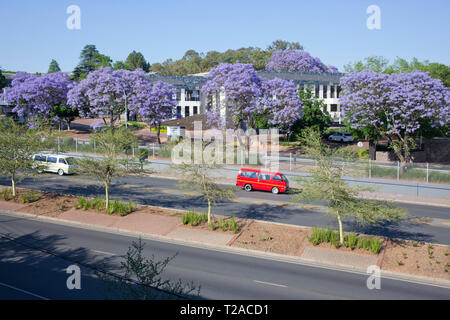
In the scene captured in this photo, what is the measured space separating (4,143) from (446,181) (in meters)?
32.3

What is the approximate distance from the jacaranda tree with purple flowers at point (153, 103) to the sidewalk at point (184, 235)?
24164mm

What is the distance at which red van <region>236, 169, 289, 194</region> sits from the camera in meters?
30.2

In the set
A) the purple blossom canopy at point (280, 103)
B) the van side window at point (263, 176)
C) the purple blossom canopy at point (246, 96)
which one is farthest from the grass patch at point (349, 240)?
the purple blossom canopy at point (280, 103)

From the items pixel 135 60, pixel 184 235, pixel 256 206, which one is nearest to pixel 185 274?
pixel 184 235

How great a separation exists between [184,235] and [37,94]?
147 ft

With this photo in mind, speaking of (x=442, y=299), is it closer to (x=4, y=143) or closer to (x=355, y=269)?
(x=355, y=269)

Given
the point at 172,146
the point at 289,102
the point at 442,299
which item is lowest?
the point at 442,299

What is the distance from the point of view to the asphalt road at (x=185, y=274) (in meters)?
14.1

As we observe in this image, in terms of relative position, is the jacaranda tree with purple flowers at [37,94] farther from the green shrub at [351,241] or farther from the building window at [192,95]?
the green shrub at [351,241]

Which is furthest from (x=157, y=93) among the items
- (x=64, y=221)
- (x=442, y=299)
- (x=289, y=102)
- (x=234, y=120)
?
(x=442, y=299)

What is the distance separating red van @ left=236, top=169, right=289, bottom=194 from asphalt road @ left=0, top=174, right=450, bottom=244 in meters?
0.49

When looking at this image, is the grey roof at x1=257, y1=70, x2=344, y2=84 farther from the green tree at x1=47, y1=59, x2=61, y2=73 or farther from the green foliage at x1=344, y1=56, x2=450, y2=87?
the green tree at x1=47, y1=59, x2=61, y2=73
